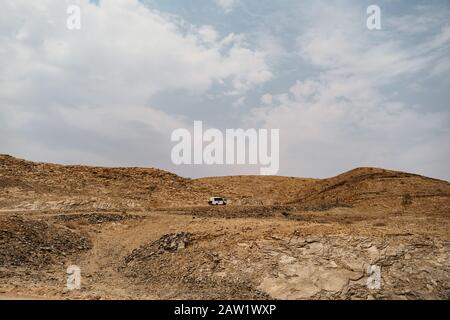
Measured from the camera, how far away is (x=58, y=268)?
1930 centimetres

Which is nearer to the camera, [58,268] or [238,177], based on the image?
[58,268]

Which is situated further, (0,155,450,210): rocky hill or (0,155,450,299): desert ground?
(0,155,450,210): rocky hill

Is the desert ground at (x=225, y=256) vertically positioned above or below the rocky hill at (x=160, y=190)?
below

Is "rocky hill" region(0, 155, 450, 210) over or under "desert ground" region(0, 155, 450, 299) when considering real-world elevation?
over

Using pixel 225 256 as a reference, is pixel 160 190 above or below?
above

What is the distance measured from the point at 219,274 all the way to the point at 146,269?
3493mm

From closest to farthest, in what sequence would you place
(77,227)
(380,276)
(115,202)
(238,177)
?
(380,276) < (77,227) < (115,202) < (238,177)

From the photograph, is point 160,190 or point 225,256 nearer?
point 225,256

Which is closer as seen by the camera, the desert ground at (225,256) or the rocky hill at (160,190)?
the desert ground at (225,256)
